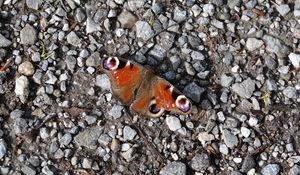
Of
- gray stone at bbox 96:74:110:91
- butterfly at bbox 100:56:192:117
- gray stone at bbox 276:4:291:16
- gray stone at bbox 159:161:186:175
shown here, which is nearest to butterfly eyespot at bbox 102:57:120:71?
butterfly at bbox 100:56:192:117

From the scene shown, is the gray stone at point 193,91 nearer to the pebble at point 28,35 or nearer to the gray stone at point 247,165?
the gray stone at point 247,165

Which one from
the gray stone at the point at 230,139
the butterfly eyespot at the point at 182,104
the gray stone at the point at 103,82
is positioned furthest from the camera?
the gray stone at the point at 103,82

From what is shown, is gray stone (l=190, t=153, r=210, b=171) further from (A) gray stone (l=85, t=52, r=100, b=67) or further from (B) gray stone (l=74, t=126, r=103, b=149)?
(A) gray stone (l=85, t=52, r=100, b=67)

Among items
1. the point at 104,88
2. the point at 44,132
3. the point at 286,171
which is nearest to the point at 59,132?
the point at 44,132

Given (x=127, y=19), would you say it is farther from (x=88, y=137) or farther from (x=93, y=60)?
(x=88, y=137)

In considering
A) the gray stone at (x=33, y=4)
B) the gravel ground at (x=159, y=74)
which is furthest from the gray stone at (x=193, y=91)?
the gray stone at (x=33, y=4)

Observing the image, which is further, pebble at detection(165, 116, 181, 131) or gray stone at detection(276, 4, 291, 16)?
gray stone at detection(276, 4, 291, 16)

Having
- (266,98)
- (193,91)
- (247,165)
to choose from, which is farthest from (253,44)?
(247,165)

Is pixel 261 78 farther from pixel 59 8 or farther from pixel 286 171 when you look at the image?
pixel 59 8
